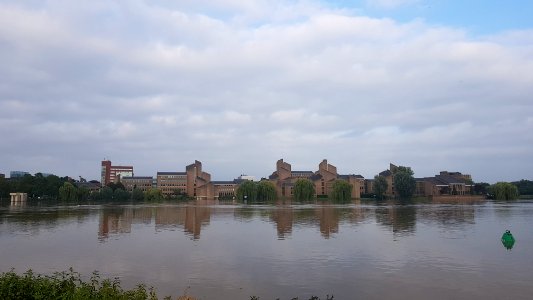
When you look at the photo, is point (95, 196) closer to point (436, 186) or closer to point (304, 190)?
point (304, 190)

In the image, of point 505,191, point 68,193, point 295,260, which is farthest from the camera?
point 68,193

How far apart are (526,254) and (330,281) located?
14.6 meters

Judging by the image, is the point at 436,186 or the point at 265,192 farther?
the point at 436,186

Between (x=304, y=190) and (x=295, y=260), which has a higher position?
(x=304, y=190)

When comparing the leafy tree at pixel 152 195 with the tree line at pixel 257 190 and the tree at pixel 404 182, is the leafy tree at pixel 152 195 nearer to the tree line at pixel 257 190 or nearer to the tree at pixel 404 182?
the tree line at pixel 257 190

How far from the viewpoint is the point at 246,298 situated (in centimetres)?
1614

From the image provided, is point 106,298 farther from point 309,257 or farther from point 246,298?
point 309,257

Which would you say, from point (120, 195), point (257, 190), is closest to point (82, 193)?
point (120, 195)

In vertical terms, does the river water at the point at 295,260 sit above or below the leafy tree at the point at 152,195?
below

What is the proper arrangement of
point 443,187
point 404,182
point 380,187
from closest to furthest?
point 404,182 < point 380,187 < point 443,187

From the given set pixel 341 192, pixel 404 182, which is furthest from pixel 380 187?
pixel 341 192

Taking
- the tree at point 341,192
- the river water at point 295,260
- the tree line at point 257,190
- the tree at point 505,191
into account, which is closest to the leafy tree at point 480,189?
the tree line at point 257,190

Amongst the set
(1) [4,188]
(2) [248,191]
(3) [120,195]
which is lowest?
(3) [120,195]

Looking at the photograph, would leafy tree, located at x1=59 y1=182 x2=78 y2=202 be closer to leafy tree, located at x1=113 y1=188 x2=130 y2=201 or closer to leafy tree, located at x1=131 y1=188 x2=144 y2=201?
leafy tree, located at x1=113 y1=188 x2=130 y2=201
